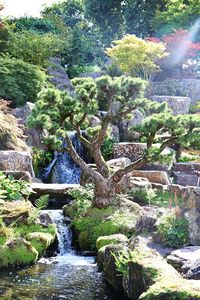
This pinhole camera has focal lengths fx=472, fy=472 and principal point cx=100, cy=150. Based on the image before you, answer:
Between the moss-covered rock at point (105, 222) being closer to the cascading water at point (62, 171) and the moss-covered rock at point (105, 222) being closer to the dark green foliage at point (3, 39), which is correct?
the cascading water at point (62, 171)

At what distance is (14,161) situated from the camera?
1431cm

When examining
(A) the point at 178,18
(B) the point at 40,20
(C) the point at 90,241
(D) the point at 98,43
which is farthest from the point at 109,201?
(D) the point at 98,43

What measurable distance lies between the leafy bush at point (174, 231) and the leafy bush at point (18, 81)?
1165 cm

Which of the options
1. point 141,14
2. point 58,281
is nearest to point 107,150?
point 58,281

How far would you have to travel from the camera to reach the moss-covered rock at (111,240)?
9.08 metres

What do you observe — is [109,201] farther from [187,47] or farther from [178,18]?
[178,18]

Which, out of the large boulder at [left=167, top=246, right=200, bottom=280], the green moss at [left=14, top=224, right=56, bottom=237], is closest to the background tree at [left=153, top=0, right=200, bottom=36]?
the green moss at [left=14, top=224, right=56, bottom=237]

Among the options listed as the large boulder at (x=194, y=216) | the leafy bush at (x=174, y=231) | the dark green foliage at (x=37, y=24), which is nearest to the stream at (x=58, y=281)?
the leafy bush at (x=174, y=231)

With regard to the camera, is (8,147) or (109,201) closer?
(109,201)

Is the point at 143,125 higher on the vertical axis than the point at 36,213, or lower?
higher

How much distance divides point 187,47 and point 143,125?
66.3 ft

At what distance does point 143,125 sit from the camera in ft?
36.0

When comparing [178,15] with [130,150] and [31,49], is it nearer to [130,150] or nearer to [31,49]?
[31,49]

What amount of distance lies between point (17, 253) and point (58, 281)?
4.25ft
